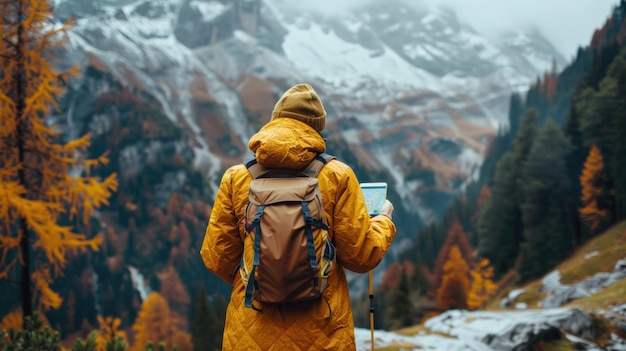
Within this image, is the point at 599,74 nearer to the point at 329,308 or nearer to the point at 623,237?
the point at 623,237

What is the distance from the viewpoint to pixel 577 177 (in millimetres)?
47531

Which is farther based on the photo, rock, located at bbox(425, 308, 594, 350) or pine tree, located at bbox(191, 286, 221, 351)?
pine tree, located at bbox(191, 286, 221, 351)

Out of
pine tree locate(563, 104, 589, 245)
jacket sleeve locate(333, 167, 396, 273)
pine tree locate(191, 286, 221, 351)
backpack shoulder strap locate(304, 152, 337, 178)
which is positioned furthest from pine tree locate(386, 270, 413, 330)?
backpack shoulder strap locate(304, 152, 337, 178)

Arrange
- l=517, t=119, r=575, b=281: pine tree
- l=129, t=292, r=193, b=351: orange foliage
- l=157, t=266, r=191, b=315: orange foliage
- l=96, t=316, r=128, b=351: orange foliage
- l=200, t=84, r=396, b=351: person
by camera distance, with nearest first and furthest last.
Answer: l=200, t=84, r=396, b=351: person
l=96, t=316, r=128, b=351: orange foliage
l=517, t=119, r=575, b=281: pine tree
l=129, t=292, r=193, b=351: orange foliage
l=157, t=266, r=191, b=315: orange foliage

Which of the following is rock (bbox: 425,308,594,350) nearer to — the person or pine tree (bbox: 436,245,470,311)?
the person

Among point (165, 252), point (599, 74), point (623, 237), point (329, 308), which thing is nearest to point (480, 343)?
point (329, 308)

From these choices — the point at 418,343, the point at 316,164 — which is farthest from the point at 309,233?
the point at 418,343

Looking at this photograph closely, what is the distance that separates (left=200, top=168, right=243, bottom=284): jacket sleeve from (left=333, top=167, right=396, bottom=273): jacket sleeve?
3.05 ft

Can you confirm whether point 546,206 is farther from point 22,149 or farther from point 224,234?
point 224,234

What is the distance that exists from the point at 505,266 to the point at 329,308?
56.9 meters

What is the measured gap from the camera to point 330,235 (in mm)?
4496

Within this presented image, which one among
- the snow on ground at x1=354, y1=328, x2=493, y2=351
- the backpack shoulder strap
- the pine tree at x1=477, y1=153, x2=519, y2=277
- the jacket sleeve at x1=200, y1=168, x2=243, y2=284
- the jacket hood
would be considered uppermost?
the jacket hood

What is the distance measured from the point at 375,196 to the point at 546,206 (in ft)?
157

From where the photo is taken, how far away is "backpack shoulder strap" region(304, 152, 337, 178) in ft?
14.4
